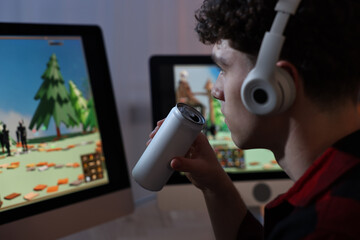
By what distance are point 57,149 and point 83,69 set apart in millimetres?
177

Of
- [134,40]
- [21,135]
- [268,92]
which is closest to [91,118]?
[21,135]

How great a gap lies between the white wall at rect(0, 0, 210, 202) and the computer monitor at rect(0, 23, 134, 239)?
0.38m

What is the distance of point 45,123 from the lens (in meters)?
0.73

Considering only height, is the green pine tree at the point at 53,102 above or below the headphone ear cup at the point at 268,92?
below

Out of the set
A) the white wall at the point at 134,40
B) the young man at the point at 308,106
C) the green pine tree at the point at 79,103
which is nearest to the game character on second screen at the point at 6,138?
the green pine tree at the point at 79,103

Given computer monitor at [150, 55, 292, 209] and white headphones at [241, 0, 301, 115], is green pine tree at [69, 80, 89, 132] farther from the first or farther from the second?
white headphones at [241, 0, 301, 115]

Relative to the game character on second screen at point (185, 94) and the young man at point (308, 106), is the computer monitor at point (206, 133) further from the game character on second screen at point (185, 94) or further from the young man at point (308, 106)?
the young man at point (308, 106)

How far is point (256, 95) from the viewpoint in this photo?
470 millimetres

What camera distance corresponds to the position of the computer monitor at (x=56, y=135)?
0.67m

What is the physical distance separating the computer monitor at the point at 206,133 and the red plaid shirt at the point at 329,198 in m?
0.47

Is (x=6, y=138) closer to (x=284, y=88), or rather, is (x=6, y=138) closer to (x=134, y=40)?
(x=284, y=88)

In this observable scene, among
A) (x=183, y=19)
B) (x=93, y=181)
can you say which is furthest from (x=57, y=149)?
(x=183, y=19)

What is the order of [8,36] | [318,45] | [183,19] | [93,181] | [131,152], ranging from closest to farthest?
[318,45], [8,36], [93,181], [131,152], [183,19]

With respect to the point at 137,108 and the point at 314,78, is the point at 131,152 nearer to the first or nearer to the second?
the point at 137,108
